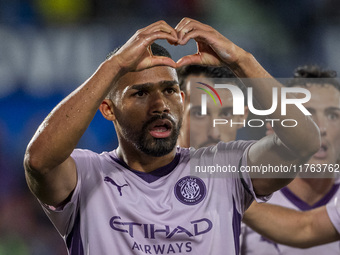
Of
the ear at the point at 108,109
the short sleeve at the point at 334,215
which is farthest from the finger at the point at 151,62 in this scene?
the short sleeve at the point at 334,215

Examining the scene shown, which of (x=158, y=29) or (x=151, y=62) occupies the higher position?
(x=158, y=29)

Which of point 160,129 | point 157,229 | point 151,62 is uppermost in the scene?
point 151,62

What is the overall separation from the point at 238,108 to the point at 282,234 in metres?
1.34

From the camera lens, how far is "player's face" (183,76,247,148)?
346 cm

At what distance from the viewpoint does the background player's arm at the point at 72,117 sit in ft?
6.12

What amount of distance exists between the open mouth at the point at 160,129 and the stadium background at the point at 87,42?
3.10 m

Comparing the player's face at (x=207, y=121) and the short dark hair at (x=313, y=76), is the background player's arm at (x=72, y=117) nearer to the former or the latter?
the player's face at (x=207, y=121)

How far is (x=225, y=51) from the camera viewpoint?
1.96m

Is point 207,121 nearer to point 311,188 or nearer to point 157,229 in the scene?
point 311,188

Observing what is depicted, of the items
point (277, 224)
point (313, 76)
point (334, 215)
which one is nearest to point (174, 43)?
point (277, 224)

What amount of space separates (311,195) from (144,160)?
1686mm

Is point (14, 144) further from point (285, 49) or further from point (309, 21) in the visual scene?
point (309, 21)

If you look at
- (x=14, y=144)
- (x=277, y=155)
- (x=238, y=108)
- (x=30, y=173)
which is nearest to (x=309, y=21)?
(x=238, y=108)

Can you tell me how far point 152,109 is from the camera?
2139mm
